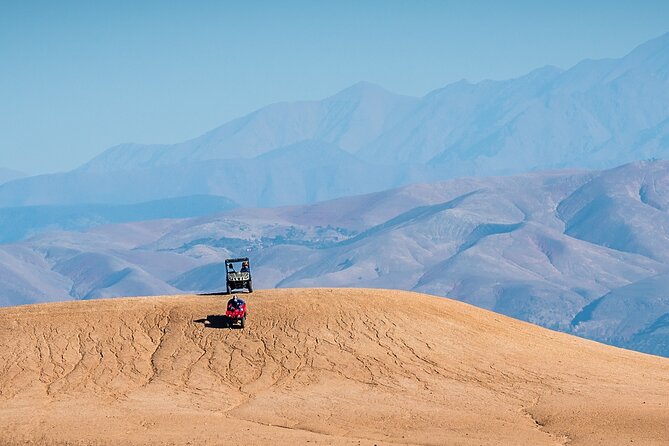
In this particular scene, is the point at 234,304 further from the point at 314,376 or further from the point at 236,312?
the point at 314,376

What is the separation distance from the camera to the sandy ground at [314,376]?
157ft

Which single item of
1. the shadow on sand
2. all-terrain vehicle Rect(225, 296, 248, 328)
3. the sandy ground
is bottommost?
the sandy ground

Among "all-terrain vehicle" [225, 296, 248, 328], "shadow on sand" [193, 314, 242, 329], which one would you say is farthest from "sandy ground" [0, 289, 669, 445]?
"all-terrain vehicle" [225, 296, 248, 328]

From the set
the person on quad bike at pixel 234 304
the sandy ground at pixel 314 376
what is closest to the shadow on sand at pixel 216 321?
the sandy ground at pixel 314 376

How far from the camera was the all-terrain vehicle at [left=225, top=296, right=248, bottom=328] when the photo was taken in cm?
6281

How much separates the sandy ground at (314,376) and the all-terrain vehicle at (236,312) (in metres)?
0.59

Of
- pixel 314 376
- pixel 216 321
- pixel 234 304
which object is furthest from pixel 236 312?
pixel 314 376

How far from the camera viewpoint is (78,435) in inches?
1822

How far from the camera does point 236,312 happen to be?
62906 mm

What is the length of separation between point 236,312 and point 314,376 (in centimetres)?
750

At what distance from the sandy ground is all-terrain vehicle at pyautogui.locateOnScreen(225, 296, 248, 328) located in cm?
59

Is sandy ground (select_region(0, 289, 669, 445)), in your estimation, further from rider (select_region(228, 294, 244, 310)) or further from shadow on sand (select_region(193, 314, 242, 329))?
rider (select_region(228, 294, 244, 310))

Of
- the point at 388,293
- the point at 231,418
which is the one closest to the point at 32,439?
the point at 231,418

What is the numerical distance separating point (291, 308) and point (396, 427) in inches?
738
